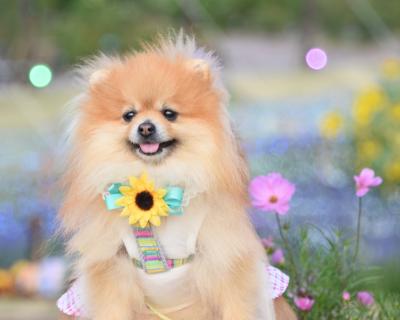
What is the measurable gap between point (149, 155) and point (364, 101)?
3388 mm

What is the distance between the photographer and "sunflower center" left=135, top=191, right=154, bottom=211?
7.97 ft

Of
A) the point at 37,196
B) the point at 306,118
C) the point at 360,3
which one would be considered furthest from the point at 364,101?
the point at 360,3

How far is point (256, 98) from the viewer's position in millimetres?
7340

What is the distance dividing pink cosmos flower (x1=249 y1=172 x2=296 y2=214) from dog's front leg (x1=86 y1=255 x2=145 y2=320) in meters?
0.55

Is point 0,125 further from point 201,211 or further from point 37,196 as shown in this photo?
point 201,211

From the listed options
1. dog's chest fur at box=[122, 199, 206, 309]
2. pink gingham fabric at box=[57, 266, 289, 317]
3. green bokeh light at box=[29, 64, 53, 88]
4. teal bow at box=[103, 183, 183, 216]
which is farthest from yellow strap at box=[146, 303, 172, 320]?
green bokeh light at box=[29, 64, 53, 88]

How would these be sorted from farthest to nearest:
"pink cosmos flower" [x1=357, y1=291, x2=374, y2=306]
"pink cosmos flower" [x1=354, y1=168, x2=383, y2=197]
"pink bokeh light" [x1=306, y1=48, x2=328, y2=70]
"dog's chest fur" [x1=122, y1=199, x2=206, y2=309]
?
"pink bokeh light" [x1=306, y1=48, x2=328, y2=70]
"pink cosmos flower" [x1=357, y1=291, x2=374, y2=306]
"pink cosmos flower" [x1=354, y1=168, x2=383, y2=197]
"dog's chest fur" [x1=122, y1=199, x2=206, y2=309]

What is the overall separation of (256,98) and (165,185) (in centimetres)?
495

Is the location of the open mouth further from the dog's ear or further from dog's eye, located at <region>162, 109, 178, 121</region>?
the dog's ear

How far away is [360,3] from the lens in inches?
315

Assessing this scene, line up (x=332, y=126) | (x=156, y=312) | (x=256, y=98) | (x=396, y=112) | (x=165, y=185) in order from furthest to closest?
(x=256, y=98) → (x=396, y=112) → (x=332, y=126) → (x=156, y=312) → (x=165, y=185)

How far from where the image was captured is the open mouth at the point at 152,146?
7.84 ft

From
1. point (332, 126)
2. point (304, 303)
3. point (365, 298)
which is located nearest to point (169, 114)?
point (304, 303)

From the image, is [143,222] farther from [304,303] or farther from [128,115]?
[304,303]
